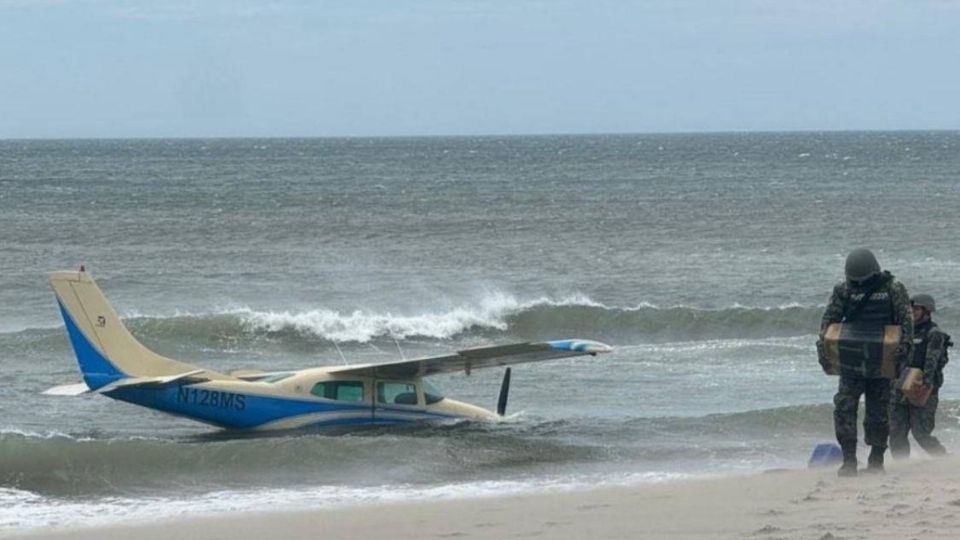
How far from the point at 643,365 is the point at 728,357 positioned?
1565 mm

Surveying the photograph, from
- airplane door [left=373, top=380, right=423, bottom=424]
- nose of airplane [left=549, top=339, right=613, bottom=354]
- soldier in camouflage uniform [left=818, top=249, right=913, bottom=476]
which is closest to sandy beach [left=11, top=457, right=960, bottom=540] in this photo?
soldier in camouflage uniform [left=818, top=249, right=913, bottom=476]

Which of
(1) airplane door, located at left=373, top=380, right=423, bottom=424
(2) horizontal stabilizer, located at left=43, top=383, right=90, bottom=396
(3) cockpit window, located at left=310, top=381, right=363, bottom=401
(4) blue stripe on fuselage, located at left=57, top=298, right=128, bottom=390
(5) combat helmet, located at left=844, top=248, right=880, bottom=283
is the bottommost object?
(1) airplane door, located at left=373, top=380, right=423, bottom=424

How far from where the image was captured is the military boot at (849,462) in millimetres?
12039

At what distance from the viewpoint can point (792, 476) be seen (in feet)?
41.6

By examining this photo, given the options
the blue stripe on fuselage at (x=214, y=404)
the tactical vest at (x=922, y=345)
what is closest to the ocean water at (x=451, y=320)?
the blue stripe on fuselage at (x=214, y=404)

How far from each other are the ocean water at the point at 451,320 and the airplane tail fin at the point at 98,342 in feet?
2.30

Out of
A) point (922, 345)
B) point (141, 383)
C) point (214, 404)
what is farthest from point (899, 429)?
point (141, 383)

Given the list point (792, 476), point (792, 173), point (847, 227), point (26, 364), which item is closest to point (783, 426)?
Result: point (792, 476)

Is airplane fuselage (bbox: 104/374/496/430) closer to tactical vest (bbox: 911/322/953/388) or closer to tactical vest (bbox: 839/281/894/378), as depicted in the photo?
tactical vest (bbox: 911/322/953/388)

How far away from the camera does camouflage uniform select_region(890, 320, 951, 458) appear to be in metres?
13.3

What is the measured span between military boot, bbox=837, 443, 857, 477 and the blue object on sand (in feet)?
3.79

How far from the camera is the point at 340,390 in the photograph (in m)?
19.4

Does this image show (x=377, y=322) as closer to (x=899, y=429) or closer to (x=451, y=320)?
(x=451, y=320)

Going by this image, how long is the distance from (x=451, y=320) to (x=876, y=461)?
1945cm
